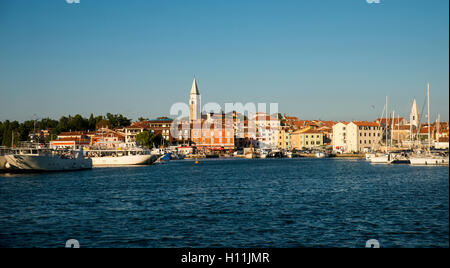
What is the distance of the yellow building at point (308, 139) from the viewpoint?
7169cm

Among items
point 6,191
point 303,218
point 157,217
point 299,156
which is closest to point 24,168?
point 6,191

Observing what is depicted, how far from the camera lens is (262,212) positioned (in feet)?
35.4

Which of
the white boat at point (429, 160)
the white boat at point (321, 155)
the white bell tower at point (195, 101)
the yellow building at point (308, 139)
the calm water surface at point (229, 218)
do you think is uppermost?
the white bell tower at point (195, 101)

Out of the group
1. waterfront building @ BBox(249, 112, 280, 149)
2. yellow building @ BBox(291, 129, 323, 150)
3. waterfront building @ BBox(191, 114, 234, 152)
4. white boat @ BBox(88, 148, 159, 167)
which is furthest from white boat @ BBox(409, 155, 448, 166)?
waterfront building @ BBox(249, 112, 280, 149)

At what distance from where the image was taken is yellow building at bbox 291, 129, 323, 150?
235 feet

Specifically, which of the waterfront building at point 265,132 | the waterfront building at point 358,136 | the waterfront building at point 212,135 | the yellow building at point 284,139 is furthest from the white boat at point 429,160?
the waterfront building at point 265,132

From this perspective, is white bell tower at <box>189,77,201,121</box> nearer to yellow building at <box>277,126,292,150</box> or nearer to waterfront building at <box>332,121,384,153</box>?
yellow building at <box>277,126,292,150</box>

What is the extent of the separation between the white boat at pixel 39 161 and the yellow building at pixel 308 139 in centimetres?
4541

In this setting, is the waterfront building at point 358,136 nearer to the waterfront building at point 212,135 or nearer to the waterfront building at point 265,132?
the waterfront building at point 265,132

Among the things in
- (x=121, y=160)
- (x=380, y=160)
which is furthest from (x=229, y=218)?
(x=121, y=160)

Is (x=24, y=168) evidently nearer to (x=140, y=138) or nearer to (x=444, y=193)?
(x=444, y=193)

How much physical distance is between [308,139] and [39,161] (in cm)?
5017

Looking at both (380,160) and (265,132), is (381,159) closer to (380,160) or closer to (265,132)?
(380,160)
